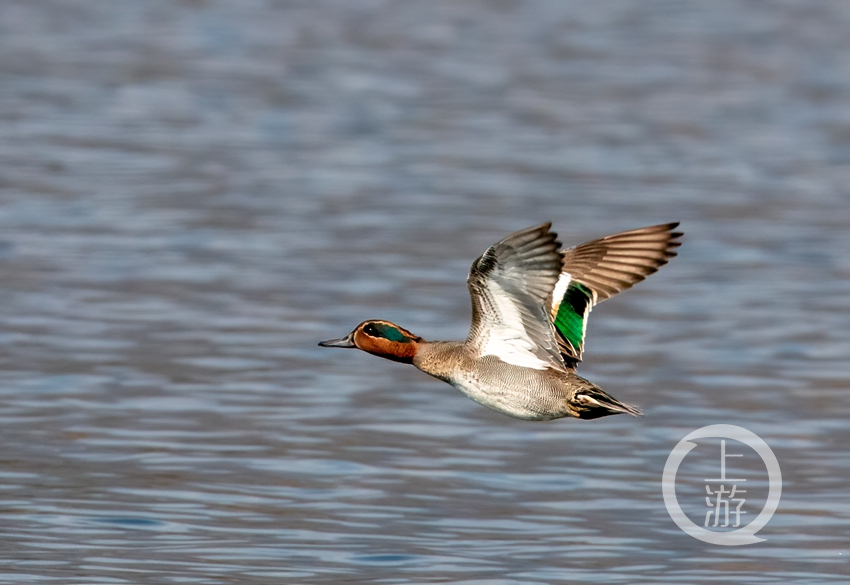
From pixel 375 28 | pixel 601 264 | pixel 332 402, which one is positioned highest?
pixel 375 28

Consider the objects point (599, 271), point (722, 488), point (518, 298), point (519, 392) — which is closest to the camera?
point (518, 298)

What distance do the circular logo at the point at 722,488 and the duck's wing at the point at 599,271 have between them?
1.03 metres

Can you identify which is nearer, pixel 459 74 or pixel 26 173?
pixel 26 173

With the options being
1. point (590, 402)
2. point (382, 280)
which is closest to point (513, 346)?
point (590, 402)

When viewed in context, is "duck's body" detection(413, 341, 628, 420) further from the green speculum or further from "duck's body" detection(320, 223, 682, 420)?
the green speculum

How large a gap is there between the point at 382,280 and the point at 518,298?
554 cm

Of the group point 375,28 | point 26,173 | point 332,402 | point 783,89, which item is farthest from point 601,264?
point 375,28

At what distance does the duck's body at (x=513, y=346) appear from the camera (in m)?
6.43

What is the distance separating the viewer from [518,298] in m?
6.63

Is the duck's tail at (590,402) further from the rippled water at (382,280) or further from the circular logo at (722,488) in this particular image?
the circular logo at (722,488)

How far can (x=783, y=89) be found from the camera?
1986cm

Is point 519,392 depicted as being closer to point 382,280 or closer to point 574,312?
point 574,312

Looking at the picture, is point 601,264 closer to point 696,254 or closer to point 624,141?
point 696,254

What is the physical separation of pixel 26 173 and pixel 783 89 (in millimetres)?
9057
